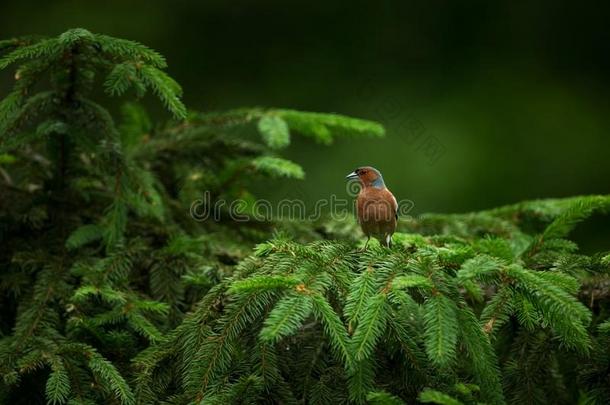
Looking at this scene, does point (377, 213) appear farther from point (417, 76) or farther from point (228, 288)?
point (417, 76)

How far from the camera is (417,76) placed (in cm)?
899

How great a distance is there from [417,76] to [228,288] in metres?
7.27

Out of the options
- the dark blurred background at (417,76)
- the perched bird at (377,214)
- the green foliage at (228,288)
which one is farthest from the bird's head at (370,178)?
the dark blurred background at (417,76)

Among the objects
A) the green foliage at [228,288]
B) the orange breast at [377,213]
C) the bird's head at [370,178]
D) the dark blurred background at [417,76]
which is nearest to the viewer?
the green foliage at [228,288]

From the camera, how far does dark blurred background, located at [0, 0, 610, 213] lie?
8133mm

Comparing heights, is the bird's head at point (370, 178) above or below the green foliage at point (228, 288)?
above

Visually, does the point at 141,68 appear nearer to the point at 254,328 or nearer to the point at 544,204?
the point at 254,328

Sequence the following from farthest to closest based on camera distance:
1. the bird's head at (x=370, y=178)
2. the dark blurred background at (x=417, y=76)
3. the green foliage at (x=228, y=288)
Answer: the dark blurred background at (x=417, y=76) → the bird's head at (x=370, y=178) → the green foliage at (x=228, y=288)

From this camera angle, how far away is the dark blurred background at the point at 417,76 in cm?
813

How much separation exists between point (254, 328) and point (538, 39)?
824 cm

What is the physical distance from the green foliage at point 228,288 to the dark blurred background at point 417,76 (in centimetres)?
444

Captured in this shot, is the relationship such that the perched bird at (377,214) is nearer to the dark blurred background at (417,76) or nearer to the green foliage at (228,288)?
the green foliage at (228,288)

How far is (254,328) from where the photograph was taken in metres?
2.31

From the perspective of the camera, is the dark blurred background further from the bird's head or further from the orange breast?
the orange breast
